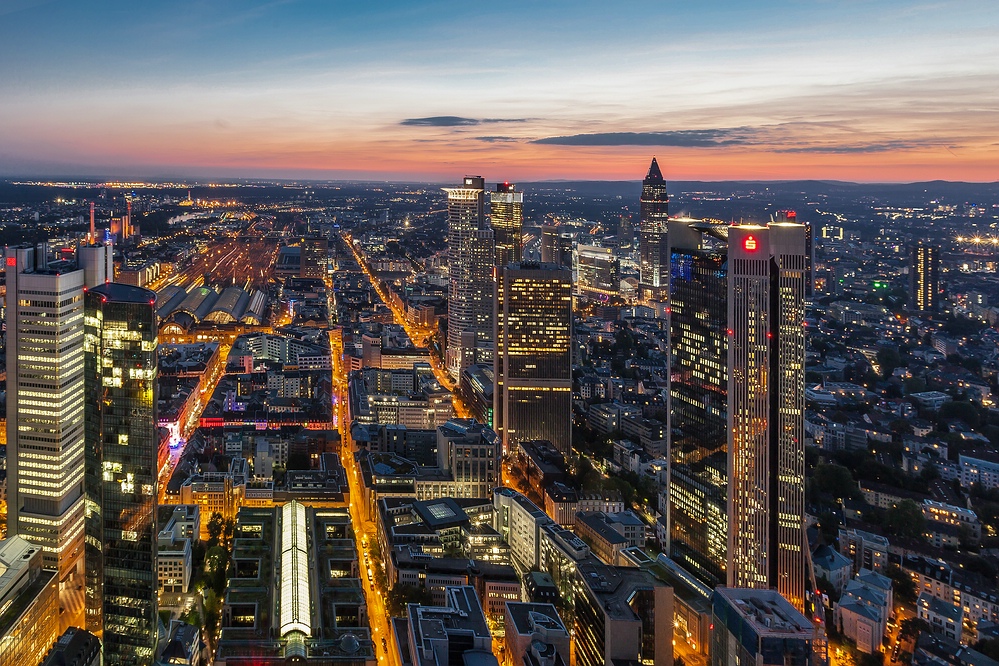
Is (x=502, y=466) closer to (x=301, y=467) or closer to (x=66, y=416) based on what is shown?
(x=301, y=467)

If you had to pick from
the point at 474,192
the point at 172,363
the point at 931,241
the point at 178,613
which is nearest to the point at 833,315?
the point at 931,241

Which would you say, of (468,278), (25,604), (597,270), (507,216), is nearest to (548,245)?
(597,270)

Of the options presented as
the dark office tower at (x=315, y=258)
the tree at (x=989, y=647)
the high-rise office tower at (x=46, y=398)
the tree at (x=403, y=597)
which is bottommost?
the tree at (x=989, y=647)

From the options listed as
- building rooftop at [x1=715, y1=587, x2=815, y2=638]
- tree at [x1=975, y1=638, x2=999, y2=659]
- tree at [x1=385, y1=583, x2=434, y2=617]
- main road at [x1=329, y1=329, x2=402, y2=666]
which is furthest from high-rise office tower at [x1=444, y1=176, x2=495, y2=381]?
building rooftop at [x1=715, y1=587, x2=815, y2=638]

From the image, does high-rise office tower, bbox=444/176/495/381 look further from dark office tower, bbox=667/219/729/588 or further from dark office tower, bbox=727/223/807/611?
dark office tower, bbox=727/223/807/611

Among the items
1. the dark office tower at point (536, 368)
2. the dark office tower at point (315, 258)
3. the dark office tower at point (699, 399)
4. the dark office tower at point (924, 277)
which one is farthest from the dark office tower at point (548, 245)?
the dark office tower at point (699, 399)

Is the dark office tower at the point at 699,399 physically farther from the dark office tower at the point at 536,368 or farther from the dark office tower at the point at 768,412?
the dark office tower at the point at 536,368

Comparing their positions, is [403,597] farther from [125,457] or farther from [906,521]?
[906,521]
